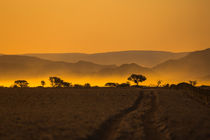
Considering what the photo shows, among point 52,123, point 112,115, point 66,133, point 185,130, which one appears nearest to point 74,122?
point 52,123

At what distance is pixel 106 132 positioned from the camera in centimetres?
1977

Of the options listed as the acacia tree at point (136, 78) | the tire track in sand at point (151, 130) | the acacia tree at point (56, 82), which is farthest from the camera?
the acacia tree at point (56, 82)

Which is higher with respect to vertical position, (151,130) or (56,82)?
(56,82)

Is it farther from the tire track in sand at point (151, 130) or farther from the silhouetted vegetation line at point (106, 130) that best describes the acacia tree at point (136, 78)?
the silhouetted vegetation line at point (106, 130)

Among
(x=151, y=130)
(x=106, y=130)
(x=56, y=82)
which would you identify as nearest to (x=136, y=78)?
(x=56, y=82)

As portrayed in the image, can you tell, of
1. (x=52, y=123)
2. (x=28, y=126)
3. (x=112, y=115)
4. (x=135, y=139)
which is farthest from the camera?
(x=112, y=115)

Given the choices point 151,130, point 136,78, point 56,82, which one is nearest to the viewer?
point 151,130

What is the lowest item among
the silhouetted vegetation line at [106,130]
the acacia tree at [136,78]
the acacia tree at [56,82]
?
the silhouetted vegetation line at [106,130]

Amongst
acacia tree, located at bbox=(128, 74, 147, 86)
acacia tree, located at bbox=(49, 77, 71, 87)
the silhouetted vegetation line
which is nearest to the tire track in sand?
the silhouetted vegetation line

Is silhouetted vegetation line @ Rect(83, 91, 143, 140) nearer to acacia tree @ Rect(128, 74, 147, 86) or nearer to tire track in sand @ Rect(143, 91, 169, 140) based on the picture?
tire track in sand @ Rect(143, 91, 169, 140)

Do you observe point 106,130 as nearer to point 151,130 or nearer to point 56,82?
point 151,130

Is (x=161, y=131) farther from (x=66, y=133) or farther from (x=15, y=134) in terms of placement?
(x=15, y=134)

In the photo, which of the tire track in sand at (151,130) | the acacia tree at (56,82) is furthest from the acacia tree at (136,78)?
the tire track in sand at (151,130)

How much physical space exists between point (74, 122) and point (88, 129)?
3.11 meters
